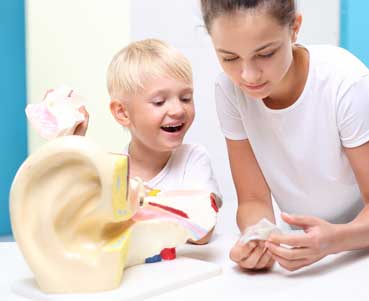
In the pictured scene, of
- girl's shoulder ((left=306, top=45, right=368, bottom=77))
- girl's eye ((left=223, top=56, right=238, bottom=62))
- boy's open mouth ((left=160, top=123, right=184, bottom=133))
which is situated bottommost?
boy's open mouth ((left=160, top=123, right=184, bottom=133))

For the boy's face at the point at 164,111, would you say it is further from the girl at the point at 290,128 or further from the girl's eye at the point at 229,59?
the girl's eye at the point at 229,59

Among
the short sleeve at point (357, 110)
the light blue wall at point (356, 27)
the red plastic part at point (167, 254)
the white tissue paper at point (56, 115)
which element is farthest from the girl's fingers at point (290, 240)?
the light blue wall at point (356, 27)

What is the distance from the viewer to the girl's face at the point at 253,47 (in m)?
0.86

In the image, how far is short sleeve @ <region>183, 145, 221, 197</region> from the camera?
3.75ft

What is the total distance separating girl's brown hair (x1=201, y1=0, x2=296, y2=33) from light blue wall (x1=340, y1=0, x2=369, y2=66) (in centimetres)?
137

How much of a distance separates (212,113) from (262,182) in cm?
104

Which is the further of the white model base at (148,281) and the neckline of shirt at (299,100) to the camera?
the neckline of shirt at (299,100)

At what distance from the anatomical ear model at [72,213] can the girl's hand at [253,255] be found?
0.17 m

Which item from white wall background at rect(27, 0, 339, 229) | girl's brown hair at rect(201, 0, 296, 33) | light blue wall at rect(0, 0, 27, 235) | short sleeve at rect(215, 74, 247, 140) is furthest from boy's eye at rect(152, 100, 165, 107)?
light blue wall at rect(0, 0, 27, 235)

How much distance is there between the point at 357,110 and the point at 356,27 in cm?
132

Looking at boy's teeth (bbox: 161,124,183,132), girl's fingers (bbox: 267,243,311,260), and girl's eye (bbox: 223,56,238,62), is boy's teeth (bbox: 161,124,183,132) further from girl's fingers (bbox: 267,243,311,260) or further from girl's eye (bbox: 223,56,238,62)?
girl's fingers (bbox: 267,243,311,260)

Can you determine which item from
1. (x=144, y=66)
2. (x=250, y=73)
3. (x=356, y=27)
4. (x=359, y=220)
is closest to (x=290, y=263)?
(x=359, y=220)

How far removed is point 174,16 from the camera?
2070mm

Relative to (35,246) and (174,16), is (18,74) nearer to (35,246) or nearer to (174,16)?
(174,16)
